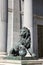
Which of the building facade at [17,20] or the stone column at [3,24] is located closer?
the stone column at [3,24]

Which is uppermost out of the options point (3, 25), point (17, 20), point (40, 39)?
point (3, 25)

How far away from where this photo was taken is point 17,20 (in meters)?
18.3

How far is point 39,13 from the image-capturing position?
849 inches

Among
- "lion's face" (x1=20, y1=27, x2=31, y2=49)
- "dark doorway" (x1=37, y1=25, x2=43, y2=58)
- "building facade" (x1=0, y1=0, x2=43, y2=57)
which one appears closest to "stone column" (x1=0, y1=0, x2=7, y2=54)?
"building facade" (x1=0, y1=0, x2=43, y2=57)

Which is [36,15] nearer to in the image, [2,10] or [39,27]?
[39,27]

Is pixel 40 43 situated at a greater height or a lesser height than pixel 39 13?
lesser

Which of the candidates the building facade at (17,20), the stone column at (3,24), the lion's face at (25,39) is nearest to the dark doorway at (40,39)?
the building facade at (17,20)

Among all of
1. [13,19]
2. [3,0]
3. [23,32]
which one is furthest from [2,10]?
[23,32]

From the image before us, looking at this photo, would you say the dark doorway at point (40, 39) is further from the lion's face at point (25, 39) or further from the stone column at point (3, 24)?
the lion's face at point (25, 39)

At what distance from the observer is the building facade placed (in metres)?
13.9

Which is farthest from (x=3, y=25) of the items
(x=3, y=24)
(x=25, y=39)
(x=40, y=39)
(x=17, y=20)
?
(x=40, y=39)

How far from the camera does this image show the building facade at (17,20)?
13.9 m

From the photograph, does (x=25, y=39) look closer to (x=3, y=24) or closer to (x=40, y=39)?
(x=3, y=24)

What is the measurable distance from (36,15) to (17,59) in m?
12.7
